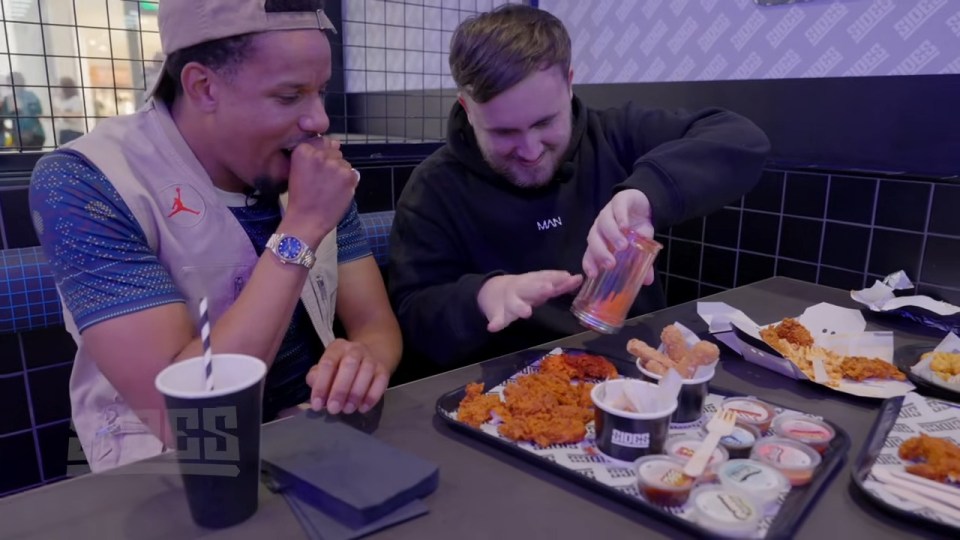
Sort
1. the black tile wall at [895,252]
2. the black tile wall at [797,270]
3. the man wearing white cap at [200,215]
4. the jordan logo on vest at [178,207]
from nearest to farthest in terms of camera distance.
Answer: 1. the man wearing white cap at [200,215]
2. the jordan logo on vest at [178,207]
3. the black tile wall at [895,252]
4. the black tile wall at [797,270]

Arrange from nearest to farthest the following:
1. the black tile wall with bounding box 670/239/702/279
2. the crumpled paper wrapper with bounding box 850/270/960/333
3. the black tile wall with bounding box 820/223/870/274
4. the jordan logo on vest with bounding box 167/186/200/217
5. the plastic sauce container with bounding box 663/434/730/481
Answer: the plastic sauce container with bounding box 663/434/730/481 < the jordan logo on vest with bounding box 167/186/200/217 < the crumpled paper wrapper with bounding box 850/270/960/333 < the black tile wall with bounding box 820/223/870/274 < the black tile wall with bounding box 670/239/702/279

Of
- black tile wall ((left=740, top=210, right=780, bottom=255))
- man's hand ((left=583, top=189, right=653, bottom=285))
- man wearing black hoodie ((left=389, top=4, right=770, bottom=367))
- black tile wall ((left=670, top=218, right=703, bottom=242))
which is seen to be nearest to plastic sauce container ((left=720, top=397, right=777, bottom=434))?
man's hand ((left=583, top=189, right=653, bottom=285))

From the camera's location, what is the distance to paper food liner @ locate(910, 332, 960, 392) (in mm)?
1039

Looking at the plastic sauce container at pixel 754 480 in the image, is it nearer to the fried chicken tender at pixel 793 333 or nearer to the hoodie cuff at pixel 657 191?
the fried chicken tender at pixel 793 333

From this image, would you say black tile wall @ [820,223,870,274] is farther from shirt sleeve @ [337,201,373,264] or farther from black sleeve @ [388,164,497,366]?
shirt sleeve @ [337,201,373,264]

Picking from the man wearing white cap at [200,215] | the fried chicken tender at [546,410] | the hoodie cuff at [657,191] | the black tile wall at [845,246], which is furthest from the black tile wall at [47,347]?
the black tile wall at [845,246]

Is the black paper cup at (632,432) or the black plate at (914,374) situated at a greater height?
the black paper cup at (632,432)

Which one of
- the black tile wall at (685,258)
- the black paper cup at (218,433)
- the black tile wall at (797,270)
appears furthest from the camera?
the black tile wall at (685,258)

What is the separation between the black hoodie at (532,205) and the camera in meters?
1.42

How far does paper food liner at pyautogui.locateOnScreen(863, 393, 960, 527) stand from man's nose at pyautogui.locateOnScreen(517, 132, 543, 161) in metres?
0.84

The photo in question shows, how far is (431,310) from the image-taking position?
1369 millimetres

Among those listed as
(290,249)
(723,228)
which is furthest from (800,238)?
(290,249)

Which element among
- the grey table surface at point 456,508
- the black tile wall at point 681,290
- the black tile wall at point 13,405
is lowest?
the black tile wall at point 13,405

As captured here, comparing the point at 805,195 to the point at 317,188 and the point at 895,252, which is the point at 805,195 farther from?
the point at 317,188
